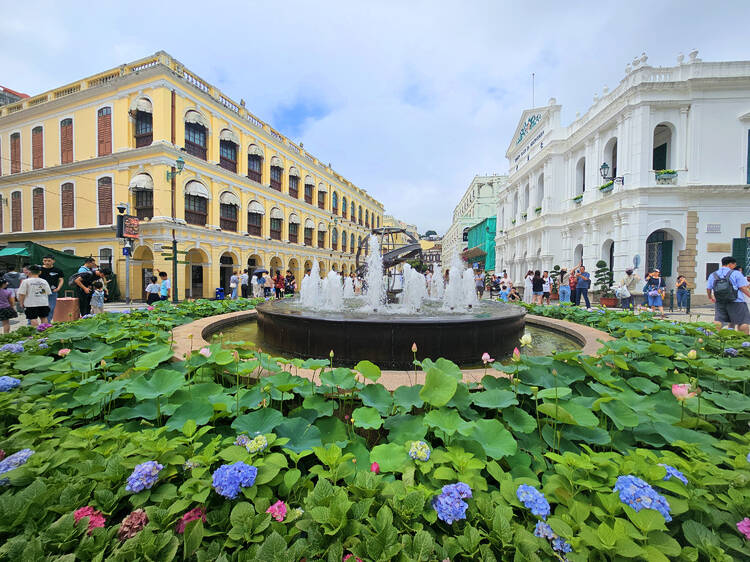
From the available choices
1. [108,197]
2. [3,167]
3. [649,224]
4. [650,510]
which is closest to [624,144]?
[649,224]

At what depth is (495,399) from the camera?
1.85m

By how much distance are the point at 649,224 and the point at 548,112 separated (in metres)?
11.8

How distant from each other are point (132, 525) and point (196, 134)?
68.3 feet

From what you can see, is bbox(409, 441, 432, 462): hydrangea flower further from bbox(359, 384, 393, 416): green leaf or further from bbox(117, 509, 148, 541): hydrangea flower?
bbox(117, 509, 148, 541): hydrangea flower

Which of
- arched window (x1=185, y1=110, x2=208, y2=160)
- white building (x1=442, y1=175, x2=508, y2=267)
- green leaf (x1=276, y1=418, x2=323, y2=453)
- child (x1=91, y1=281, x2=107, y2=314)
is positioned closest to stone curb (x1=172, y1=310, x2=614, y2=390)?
green leaf (x1=276, y1=418, x2=323, y2=453)

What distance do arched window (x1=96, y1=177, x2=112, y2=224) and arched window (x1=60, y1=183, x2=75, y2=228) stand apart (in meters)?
2.49

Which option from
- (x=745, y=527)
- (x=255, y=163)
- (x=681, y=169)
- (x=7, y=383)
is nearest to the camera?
(x=745, y=527)

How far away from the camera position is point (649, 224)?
1421cm

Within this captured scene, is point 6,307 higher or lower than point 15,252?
lower

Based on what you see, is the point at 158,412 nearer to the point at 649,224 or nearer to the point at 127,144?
the point at 649,224

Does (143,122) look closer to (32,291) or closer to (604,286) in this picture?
(32,291)

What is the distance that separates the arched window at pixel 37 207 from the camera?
744 inches

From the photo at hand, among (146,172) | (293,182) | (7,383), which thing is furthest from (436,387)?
(293,182)

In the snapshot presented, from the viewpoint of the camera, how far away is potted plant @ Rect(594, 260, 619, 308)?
45.0ft
